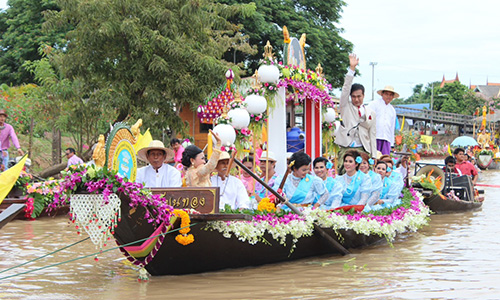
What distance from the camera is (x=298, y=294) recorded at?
6.59 meters

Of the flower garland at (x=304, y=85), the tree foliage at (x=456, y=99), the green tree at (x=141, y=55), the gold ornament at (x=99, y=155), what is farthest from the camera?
the tree foliage at (x=456, y=99)

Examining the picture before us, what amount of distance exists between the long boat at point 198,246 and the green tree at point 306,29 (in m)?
19.0

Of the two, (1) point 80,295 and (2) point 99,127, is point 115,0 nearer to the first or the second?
(2) point 99,127

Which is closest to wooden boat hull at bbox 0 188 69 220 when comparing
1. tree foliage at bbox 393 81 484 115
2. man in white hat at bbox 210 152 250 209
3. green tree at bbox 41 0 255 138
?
man in white hat at bbox 210 152 250 209

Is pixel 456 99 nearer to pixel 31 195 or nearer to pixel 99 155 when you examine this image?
pixel 31 195

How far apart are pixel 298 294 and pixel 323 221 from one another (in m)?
1.85

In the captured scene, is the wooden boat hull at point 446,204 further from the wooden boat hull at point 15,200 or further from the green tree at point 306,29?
the green tree at point 306,29

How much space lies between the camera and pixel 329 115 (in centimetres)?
1262

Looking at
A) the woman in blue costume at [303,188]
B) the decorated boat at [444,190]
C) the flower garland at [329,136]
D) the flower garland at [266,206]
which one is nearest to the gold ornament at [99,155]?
the flower garland at [266,206]

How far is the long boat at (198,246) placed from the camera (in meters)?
6.57

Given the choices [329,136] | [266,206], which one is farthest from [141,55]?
[266,206]

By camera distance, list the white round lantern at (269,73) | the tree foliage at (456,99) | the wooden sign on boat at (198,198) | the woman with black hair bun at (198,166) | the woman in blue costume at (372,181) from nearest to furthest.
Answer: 1. the wooden sign on boat at (198,198)
2. the woman with black hair bun at (198,166)
3. the woman in blue costume at (372,181)
4. the white round lantern at (269,73)
5. the tree foliage at (456,99)

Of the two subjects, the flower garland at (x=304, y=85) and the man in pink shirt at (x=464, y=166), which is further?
the man in pink shirt at (x=464, y=166)

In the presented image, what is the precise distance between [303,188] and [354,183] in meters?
1.16
